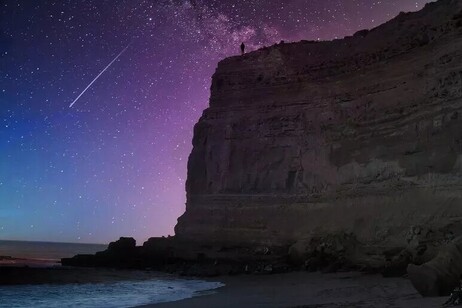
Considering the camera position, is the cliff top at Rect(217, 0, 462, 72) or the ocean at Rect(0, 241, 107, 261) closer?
the cliff top at Rect(217, 0, 462, 72)

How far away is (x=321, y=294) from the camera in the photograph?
14133mm

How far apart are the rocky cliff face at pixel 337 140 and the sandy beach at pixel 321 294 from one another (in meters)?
4.81

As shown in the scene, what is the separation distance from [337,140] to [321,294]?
17.3m

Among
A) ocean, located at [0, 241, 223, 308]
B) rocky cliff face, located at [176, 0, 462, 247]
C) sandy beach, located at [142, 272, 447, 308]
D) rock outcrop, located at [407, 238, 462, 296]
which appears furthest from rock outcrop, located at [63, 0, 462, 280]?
rock outcrop, located at [407, 238, 462, 296]

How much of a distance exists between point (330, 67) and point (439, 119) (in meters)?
9.85

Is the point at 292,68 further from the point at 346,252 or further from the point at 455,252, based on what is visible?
the point at 455,252

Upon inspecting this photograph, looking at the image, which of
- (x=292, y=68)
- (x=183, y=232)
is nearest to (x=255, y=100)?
(x=292, y=68)

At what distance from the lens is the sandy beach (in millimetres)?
10984

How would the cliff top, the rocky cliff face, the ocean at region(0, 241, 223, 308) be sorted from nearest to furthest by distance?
the ocean at region(0, 241, 223, 308)
the rocky cliff face
the cliff top

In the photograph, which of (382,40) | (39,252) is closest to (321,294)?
(382,40)

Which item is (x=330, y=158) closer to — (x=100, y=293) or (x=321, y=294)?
(x=100, y=293)

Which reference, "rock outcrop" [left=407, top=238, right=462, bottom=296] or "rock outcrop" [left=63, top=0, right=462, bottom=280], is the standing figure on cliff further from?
"rock outcrop" [left=63, top=0, right=462, bottom=280]

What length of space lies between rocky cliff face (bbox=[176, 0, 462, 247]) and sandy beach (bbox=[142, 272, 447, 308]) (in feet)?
15.8

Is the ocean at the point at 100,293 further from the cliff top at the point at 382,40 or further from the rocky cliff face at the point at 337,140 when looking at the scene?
the cliff top at the point at 382,40
